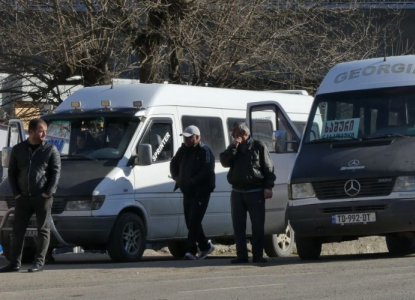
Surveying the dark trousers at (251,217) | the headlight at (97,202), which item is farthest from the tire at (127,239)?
the dark trousers at (251,217)

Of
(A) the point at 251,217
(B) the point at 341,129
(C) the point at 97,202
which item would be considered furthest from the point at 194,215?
(B) the point at 341,129

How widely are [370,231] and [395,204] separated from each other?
0.47 meters

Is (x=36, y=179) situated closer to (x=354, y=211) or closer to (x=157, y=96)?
(x=157, y=96)

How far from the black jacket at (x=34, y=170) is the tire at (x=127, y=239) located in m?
1.81

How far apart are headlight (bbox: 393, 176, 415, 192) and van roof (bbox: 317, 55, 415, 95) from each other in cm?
156

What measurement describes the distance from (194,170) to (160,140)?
96 cm

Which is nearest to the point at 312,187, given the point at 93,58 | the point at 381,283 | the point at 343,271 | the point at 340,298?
the point at 343,271

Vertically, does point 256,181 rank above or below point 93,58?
below

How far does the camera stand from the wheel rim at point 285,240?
1662 cm

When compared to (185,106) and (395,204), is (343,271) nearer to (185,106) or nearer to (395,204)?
(395,204)

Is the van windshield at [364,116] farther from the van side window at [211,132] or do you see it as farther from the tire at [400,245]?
the van side window at [211,132]

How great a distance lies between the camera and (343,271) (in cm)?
1144

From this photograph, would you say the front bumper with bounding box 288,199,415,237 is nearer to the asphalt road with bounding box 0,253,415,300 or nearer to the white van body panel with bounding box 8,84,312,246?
the asphalt road with bounding box 0,253,415,300

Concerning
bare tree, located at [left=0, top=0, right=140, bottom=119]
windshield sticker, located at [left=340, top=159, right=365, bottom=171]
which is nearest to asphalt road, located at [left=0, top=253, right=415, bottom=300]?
windshield sticker, located at [left=340, top=159, right=365, bottom=171]
